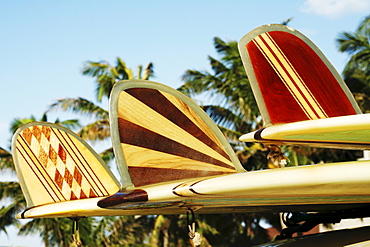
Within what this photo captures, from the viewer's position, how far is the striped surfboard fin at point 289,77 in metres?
3.16

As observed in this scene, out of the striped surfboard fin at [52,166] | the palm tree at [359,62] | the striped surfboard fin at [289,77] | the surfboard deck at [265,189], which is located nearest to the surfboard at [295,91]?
the striped surfboard fin at [289,77]

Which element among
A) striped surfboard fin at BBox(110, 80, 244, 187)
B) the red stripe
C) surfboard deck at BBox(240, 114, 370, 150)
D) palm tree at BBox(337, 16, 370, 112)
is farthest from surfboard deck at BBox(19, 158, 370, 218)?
palm tree at BBox(337, 16, 370, 112)

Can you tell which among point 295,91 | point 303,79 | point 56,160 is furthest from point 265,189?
point 56,160

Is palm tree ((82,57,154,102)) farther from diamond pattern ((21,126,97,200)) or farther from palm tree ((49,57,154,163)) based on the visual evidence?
diamond pattern ((21,126,97,200))

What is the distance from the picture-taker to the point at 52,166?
4168mm

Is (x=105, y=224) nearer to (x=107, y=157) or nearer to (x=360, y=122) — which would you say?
(x=107, y=157)

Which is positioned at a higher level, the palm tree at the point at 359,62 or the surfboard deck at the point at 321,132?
the palm tree at the point at 359,62

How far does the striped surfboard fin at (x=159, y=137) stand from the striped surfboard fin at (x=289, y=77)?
40cm

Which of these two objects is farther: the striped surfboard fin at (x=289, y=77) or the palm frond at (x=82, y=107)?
the palm frond at (x=82, y=107)

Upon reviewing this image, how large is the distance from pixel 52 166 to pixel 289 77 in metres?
2.00

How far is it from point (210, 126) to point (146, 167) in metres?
0.60

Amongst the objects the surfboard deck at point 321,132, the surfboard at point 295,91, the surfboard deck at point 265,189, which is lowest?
the surfboard deck at point 265,189

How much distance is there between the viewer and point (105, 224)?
609 inches

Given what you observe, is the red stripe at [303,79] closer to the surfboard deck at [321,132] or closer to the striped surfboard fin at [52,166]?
the surfboard deck at [321,132]
